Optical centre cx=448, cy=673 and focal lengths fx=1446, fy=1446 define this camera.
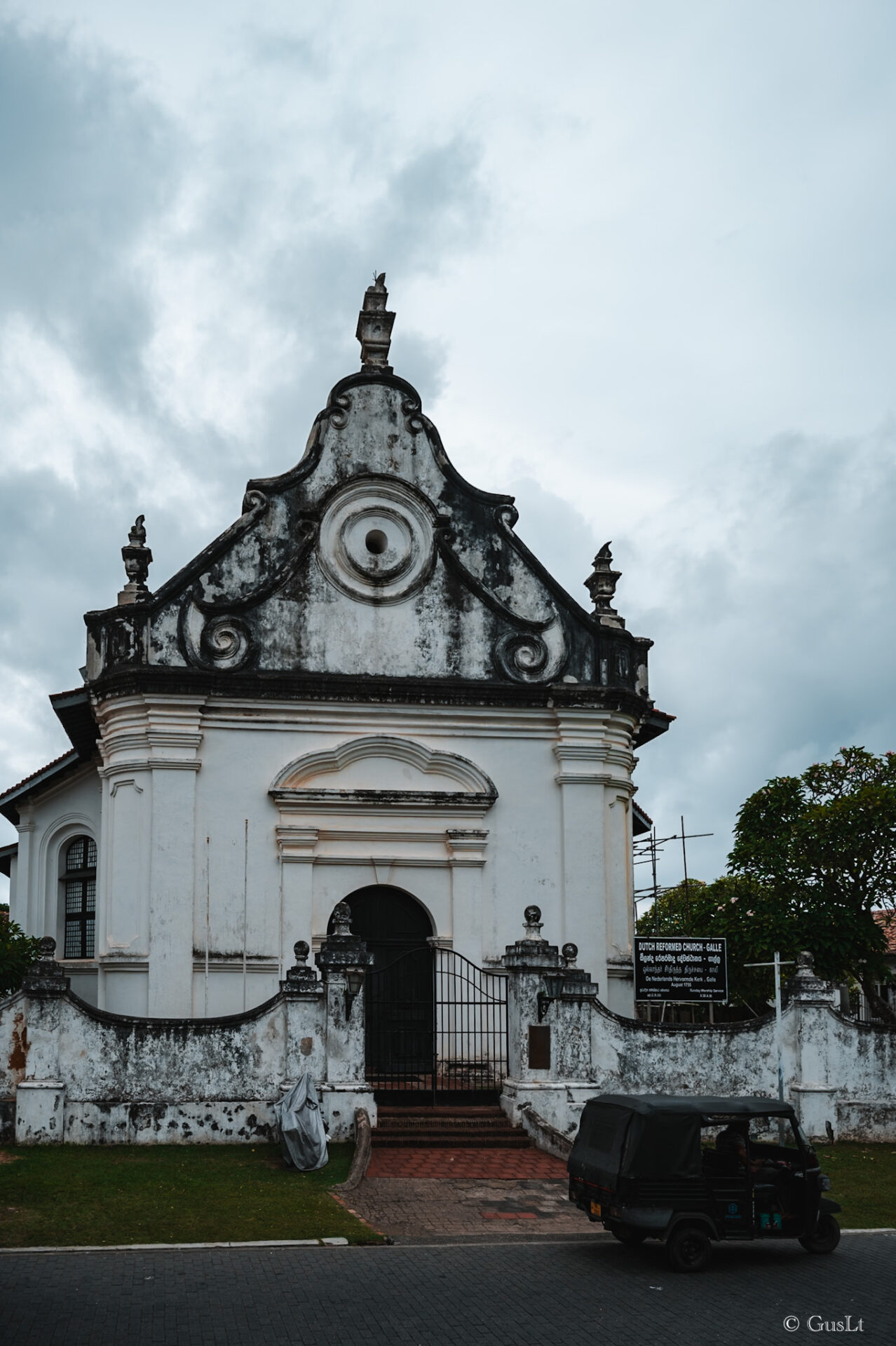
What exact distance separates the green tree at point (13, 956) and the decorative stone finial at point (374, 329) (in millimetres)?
11166

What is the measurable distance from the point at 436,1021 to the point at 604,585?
813cm

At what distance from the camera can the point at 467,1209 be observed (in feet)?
50.4

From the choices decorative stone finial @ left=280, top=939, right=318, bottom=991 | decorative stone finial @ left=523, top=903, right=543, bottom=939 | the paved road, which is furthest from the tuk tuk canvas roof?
decorative stone finial @ left=523, top=903, right=543, bottom=939

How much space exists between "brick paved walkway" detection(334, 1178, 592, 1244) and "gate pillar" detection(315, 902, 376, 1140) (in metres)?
1.90

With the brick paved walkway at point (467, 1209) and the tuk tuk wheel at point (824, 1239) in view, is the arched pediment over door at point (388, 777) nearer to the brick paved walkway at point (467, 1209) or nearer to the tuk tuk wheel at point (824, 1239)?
the brick paved walkway at point (467, 1209)

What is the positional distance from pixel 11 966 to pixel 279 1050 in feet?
19.9

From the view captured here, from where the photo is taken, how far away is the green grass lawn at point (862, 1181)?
15664mm

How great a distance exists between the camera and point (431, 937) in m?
22.7

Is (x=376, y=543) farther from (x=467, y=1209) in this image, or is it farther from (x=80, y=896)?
(x=467, y=1209)

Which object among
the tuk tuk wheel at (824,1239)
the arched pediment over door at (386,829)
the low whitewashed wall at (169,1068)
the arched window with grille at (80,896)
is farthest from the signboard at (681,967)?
the arched window with grille at (80,896)

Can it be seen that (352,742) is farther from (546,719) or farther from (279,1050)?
(279,1050)

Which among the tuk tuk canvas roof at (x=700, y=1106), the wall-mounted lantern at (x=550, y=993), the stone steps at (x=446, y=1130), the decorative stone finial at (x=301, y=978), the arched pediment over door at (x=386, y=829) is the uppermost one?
the arched pediment over door at (x=386, y=829)

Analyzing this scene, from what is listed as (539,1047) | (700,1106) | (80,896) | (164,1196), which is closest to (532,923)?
(539,1047)

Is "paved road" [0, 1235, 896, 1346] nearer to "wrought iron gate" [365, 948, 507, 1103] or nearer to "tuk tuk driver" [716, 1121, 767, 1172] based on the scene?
"tuk tuk driver" [716, 1121, 767, 1172]
